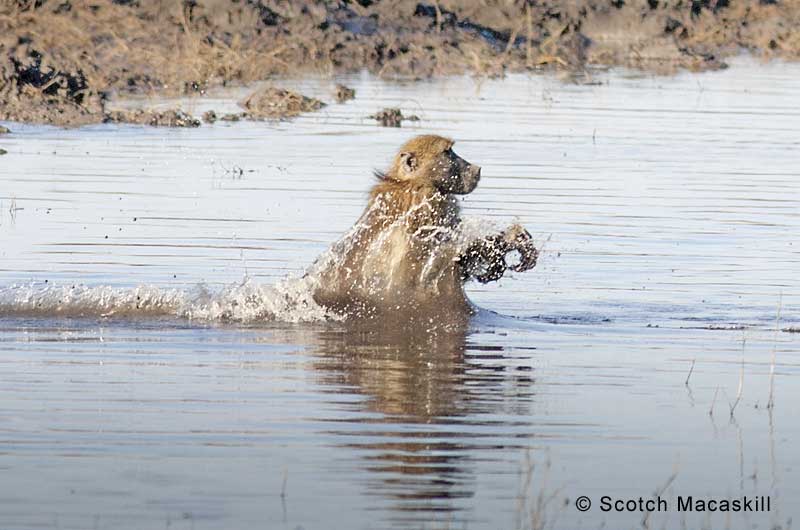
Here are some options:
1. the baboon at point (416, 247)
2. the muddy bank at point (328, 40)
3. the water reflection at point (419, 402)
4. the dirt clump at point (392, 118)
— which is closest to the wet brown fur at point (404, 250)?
the baboon at point (416, 247)

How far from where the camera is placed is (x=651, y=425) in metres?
7.73

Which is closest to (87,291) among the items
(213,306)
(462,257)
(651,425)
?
(213,306)

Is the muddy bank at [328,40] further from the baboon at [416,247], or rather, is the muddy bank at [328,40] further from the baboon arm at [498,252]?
the baboon arm at [498,252]

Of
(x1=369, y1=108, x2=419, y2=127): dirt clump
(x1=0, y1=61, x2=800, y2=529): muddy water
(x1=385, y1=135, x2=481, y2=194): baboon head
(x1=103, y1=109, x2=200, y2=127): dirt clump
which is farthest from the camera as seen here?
(x1=369, y1=108, x2=419, y2=127): dirt clump

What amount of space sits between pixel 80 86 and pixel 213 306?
11.2m

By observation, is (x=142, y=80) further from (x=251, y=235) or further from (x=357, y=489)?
(x=357, y=489)

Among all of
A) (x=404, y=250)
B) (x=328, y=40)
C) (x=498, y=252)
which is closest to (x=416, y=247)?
(x=404, y=250)

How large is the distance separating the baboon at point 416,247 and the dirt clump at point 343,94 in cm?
1176

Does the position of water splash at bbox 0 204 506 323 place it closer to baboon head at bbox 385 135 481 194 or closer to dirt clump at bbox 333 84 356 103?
baboon head at bbox 385 135 481 194

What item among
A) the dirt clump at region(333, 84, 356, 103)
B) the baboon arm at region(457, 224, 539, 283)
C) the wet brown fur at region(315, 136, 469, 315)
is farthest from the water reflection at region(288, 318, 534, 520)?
the dirt clump at region(333, 84, 356, 103)

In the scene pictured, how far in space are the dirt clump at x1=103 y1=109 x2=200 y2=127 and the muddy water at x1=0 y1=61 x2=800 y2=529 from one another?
548 millimetres

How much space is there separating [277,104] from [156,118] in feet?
6.37

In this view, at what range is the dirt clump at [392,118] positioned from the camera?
2008cm

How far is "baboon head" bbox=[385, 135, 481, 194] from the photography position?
1085 cm
